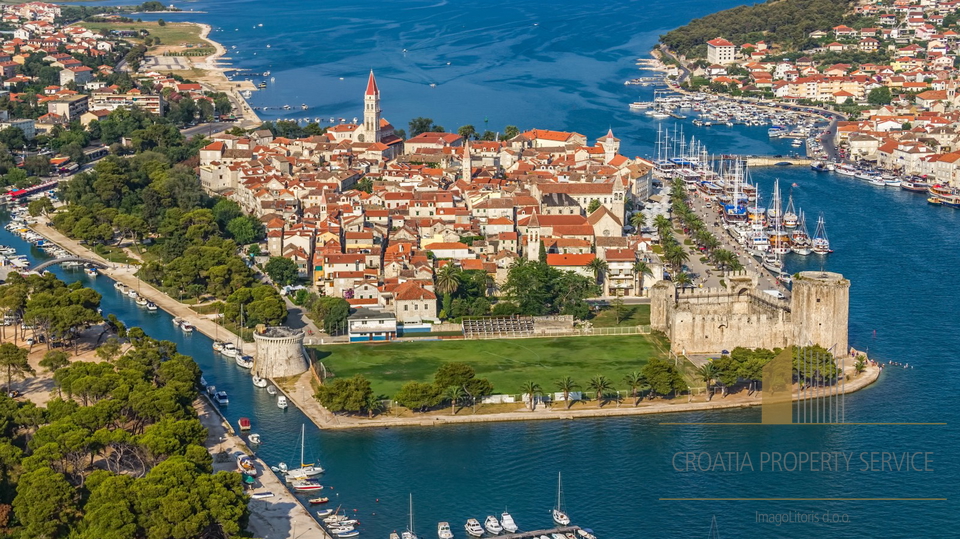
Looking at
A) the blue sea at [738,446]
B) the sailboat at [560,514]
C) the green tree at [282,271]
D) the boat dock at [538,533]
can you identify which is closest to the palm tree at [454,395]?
the blue sea at [738,446]

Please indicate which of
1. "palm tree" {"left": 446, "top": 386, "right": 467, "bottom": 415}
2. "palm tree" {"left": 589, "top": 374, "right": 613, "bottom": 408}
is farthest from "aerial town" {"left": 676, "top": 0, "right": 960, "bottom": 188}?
"palm tree" {"left": 446, "top": 386, "right": 467, "bottom": 415}

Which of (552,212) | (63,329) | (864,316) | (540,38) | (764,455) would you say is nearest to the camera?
(764,455)

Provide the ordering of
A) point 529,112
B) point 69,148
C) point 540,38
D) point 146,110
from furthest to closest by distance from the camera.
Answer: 1. point 540,38
2. point 529,112
3. point 146,110
4. point 69,148

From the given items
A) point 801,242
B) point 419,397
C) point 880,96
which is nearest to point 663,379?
point 419,397

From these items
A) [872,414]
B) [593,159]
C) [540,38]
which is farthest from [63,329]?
[540,38]

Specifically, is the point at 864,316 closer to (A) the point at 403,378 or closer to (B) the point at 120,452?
(A) the point at 403,378

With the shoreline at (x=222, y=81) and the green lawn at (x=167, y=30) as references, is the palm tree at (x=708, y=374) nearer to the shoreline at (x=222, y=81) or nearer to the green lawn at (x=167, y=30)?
the shoreline at (x=222, y=81)

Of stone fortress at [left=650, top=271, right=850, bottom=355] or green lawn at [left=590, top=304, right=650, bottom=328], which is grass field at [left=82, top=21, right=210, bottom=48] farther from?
stone fortress at [left=650, top=271, right=850, bottom=355]
